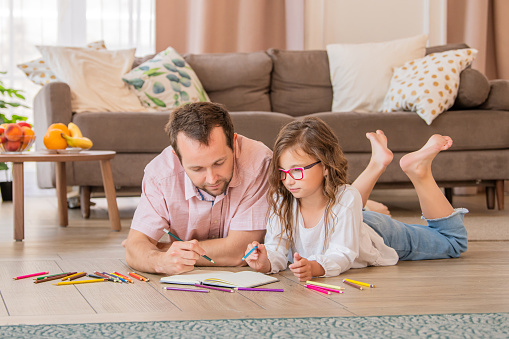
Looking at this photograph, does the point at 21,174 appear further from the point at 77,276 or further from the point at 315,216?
the point at 315,216

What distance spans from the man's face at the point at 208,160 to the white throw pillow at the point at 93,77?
163 centimetres

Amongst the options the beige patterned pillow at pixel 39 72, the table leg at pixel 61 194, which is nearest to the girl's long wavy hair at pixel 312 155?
the table leg at pixel 61 194

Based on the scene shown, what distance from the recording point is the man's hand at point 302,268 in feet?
5.35

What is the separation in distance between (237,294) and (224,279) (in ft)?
0.27

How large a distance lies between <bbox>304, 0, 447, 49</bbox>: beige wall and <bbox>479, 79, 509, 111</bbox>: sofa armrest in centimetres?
129

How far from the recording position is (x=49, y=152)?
2.62 m

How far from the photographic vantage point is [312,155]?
1805mm

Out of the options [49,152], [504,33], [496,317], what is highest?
[504,33]

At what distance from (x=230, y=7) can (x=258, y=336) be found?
134 inches

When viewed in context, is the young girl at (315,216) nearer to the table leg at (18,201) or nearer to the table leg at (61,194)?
the table leg at (18,201)

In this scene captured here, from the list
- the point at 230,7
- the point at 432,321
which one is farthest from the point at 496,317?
the point at 230,7

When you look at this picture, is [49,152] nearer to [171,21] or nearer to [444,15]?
[171,21]

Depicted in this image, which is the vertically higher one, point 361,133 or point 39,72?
point 39,72

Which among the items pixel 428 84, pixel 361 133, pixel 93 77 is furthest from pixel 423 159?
pixel 93 77
